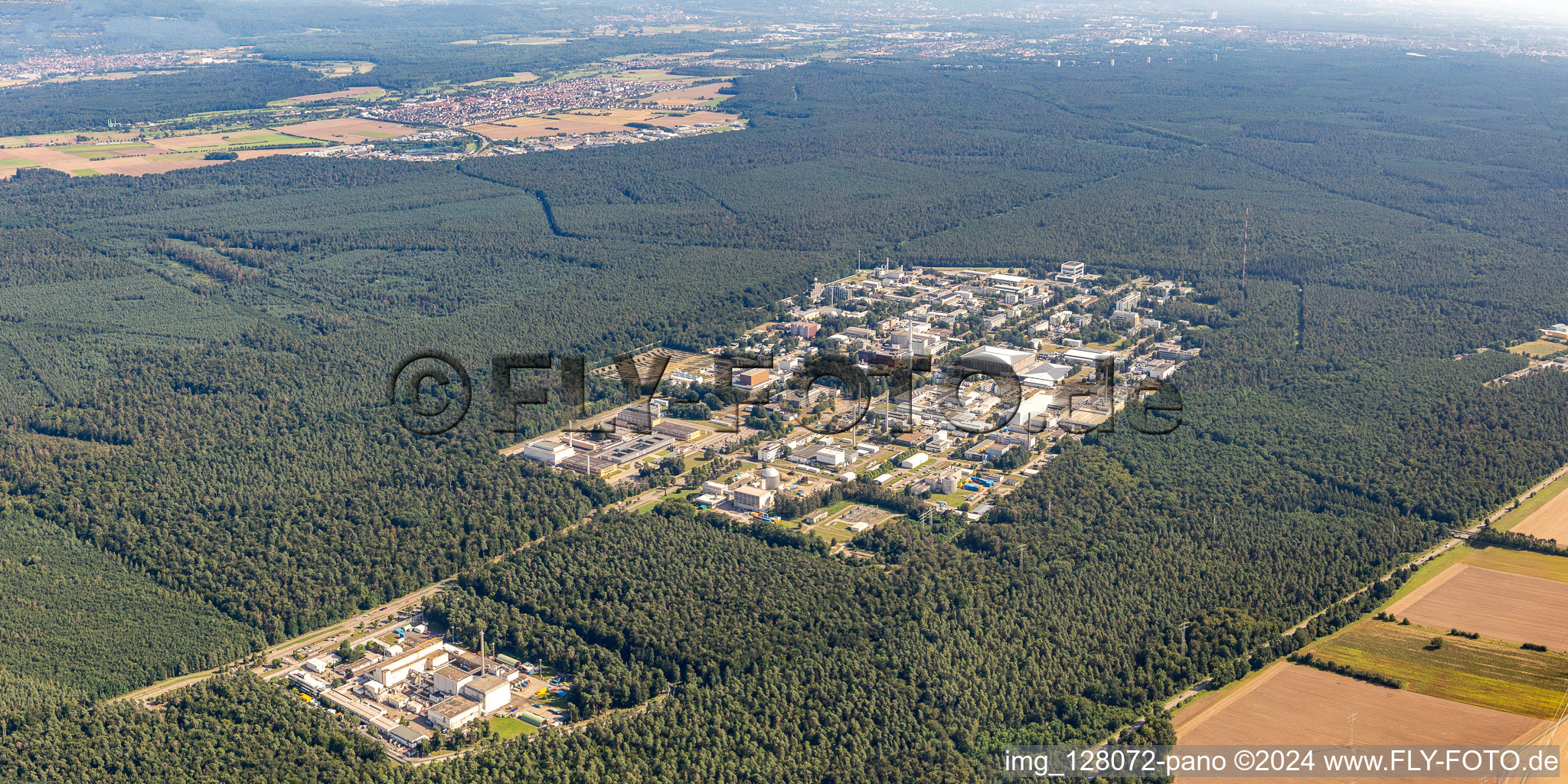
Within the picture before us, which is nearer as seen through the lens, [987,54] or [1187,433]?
[1187,433]

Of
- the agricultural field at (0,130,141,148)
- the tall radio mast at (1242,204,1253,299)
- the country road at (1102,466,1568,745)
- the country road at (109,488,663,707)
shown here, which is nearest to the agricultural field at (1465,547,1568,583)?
the country road at (1102,466,1568,745)

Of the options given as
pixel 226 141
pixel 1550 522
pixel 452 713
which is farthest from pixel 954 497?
pixel 226 141

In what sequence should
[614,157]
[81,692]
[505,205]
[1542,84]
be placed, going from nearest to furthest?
[81,692] < [505,205] < [614,157] < [1542,84]

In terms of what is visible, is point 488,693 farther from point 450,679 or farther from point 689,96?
point 689,96

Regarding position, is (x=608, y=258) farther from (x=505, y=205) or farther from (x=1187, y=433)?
(x=1187, y=433)

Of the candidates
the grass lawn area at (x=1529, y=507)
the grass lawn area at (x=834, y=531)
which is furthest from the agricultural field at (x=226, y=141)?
the grass lawn area at (x=1529, y=507)

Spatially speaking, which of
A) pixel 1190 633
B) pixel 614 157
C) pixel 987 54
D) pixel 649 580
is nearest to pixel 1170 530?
pixel 1190 633
